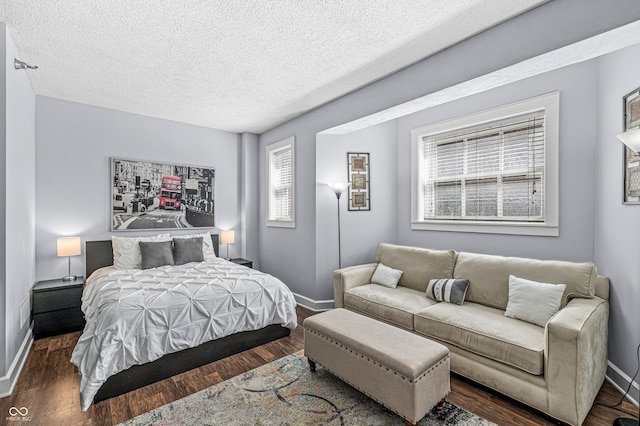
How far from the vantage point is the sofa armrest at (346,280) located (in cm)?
353

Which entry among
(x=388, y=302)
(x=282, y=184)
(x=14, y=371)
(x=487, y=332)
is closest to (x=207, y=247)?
(x=282, y=184)

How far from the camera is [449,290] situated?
9.67 feet

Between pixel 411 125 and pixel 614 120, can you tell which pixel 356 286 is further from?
pixel 614 120

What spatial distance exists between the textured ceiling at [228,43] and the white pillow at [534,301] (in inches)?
82.9

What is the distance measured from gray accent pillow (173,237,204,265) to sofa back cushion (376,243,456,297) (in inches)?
97.1

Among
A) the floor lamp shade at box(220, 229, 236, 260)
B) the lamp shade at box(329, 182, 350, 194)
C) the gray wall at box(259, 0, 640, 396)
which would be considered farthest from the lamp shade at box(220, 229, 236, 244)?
the lamp shade at box(329, 182, 350, 194)

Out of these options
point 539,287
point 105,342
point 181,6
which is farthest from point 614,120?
point 105,342

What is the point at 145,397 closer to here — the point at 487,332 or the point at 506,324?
the point at 487,332

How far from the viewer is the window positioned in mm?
4625

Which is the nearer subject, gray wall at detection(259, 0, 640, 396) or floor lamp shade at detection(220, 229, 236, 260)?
gray wall at detection(259, 0, 640, 396)
